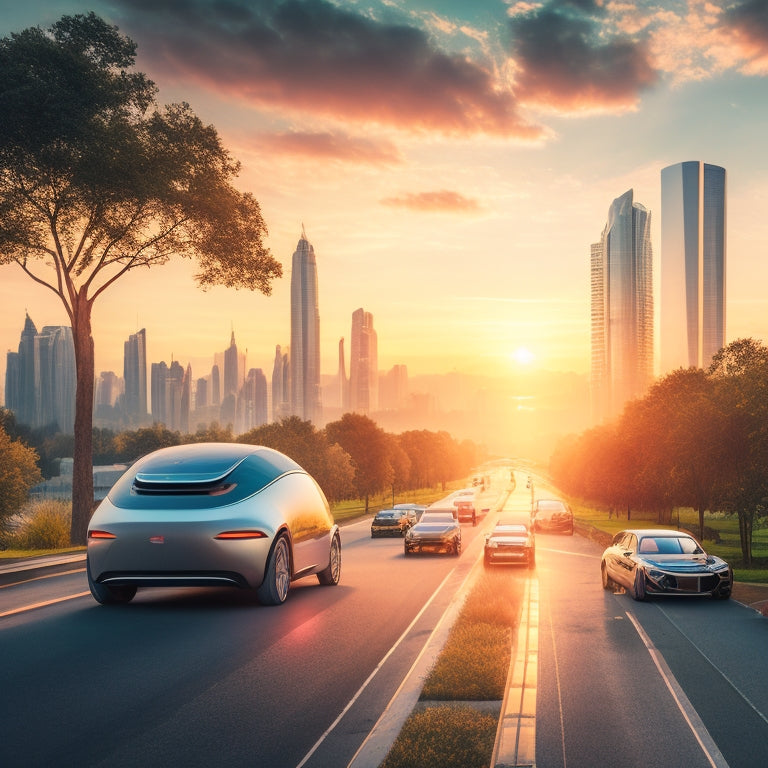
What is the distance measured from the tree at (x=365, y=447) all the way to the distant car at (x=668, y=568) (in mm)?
73902

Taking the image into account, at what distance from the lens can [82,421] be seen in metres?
27.3

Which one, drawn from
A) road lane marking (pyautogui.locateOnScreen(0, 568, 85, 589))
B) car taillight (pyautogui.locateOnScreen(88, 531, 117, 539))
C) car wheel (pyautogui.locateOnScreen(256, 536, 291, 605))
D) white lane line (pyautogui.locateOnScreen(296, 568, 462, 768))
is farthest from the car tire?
car taillight (pyautogui.locateOnScreen(88, 531, 117, 539))

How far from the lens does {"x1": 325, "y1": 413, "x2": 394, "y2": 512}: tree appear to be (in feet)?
308

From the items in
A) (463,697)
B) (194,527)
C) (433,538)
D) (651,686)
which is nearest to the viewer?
(463,697)

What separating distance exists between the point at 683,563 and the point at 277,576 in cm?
931

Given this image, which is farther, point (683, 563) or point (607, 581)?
point (607, 581)

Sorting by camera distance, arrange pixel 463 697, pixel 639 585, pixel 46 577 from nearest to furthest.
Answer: pixel 463 697
pixel 46 577
pixel 639 585

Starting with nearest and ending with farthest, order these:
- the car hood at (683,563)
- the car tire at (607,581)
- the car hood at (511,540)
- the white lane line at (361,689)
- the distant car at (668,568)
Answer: the white lane line at (361,689) → the distant car at (668,568) → the car hood at (683,563) → the car tire at (607,581) → the car hood at (511,540)

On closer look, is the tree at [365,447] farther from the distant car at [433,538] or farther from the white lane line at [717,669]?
the white lane line at [717,669]

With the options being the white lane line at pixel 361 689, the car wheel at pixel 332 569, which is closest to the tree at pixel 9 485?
the car wheel at pixel 332 569

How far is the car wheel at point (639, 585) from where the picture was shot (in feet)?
55.7

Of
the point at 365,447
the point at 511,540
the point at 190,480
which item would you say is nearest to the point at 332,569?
the point at 190,480

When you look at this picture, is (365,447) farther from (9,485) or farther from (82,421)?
(82,421)

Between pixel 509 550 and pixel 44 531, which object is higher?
pixel 44 531
